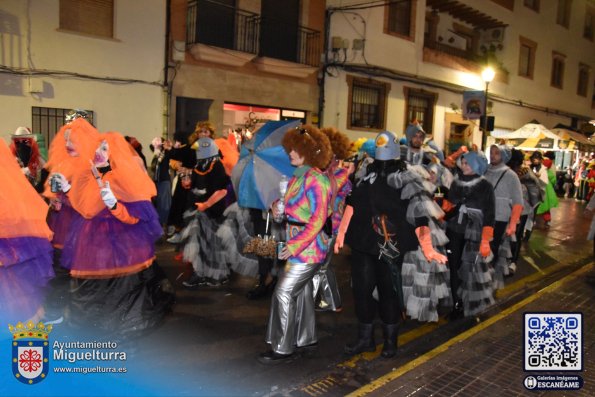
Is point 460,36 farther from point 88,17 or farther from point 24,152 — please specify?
point 24,152

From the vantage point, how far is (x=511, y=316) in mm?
5895

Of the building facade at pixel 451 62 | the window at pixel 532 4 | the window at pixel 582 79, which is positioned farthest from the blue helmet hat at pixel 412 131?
the window at pixel 582 79

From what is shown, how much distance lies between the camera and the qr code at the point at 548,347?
4285 millimetres

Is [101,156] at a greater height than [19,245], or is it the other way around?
[101,156]

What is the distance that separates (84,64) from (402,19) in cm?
1215

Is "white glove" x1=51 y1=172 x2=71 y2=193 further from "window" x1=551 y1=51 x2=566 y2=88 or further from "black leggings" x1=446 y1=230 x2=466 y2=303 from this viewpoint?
"window" x1=551 y1=51 x2=566 y2=88

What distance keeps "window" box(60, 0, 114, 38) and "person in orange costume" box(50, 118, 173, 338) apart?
874 cm

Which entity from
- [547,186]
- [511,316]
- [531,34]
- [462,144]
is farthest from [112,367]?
[531,34]

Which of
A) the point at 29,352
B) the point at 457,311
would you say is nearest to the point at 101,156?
the point at 29,352

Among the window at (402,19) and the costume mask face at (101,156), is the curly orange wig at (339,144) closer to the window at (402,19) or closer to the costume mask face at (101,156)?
the costume mask face at (101,156)

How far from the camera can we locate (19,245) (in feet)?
11.5

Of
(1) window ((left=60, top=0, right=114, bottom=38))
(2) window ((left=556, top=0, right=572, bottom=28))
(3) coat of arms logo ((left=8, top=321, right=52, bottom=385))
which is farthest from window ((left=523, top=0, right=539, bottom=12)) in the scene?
(3) coat of arms logo ((left=8, top=321, right=52, bottom=385))

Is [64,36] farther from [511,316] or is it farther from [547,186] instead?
[547,186]

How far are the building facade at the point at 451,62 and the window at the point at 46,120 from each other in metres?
8.36
